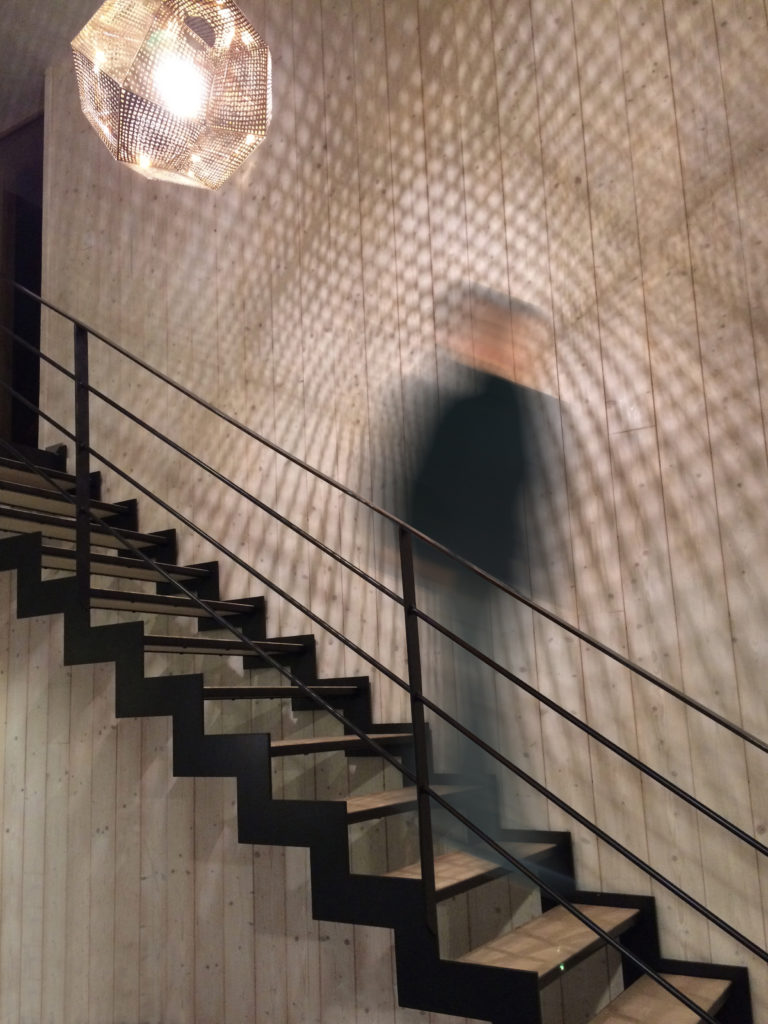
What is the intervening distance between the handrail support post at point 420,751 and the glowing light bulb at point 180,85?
1.16 metres

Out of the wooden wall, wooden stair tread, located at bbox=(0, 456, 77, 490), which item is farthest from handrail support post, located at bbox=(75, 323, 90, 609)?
the wooden wall

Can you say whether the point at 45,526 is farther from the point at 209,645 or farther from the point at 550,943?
the point at 550,943

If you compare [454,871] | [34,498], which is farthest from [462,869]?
[34,498]

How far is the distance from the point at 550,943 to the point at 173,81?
7.86 ft

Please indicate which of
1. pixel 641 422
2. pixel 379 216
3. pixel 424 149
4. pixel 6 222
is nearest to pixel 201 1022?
pixel 641 422

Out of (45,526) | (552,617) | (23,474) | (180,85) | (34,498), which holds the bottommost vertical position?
(552,617)

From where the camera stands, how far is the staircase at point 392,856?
235 cm

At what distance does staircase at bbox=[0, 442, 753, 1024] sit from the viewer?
235 centimetres

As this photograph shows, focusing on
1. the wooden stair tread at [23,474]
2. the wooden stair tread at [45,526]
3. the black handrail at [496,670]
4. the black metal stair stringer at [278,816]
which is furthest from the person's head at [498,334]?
the wooden stair tread at [23,474]

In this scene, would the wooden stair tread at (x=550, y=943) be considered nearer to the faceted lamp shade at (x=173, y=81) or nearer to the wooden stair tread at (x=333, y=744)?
the wooden stair tread at (x=333, y=744)

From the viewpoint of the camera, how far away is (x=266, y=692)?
3.14m

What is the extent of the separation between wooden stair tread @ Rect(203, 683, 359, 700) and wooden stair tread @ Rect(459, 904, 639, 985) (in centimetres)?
102

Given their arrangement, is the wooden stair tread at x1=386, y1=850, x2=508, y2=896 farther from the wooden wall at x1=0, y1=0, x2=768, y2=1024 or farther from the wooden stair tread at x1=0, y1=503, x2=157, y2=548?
the wooden stair tread at x1=0, y1=503, x2=157, y2=548

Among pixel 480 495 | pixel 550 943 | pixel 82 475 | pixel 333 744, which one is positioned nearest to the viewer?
pixel 550 943
